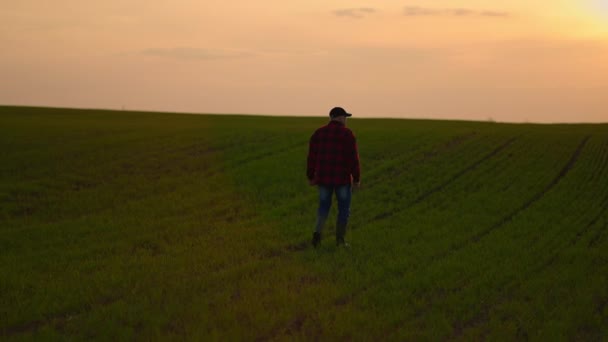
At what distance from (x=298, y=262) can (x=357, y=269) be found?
39.7 inches

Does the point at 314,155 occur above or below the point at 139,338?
above

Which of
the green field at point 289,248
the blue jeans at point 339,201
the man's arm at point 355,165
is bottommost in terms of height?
the green field at point 289,248

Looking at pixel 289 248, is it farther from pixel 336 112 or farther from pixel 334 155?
pixel 336 112

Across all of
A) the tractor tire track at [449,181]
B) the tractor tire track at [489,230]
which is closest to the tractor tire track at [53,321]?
the tractor tire track at [489,230]

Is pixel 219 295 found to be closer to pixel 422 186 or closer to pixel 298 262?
pixel 298 262

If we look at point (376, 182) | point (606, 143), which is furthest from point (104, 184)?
point (606, 143)

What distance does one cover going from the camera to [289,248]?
1125 cm

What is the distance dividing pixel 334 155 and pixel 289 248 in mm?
1844

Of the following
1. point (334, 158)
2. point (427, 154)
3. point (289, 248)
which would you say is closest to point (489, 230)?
point (334, 158)

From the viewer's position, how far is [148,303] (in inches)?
309

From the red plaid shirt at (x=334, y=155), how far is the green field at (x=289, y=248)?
1.26m

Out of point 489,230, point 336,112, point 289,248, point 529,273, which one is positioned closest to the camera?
point 529,273

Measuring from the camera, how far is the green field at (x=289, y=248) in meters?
7.25

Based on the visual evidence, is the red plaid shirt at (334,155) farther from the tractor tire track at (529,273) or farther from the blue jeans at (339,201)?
Result: the tractor tire track at (529,273)
